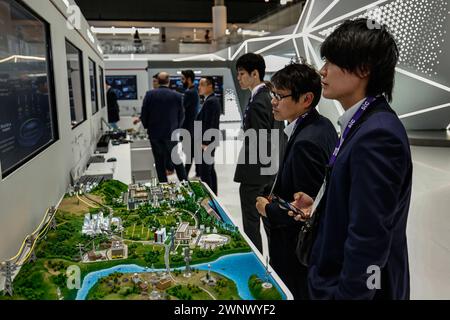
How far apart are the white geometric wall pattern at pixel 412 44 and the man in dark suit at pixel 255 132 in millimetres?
5844

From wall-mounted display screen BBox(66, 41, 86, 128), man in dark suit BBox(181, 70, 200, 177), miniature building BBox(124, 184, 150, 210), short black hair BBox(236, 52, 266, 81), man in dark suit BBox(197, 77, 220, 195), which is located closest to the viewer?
miniature building BBox(124, 184, 150, 210)

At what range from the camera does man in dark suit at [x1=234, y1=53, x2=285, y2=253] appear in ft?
9.60

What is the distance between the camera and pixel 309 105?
1871 mm

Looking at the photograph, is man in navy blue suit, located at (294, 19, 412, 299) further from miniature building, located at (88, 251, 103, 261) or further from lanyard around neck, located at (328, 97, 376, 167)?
miniature building, located at (88, 251, 103, 261)

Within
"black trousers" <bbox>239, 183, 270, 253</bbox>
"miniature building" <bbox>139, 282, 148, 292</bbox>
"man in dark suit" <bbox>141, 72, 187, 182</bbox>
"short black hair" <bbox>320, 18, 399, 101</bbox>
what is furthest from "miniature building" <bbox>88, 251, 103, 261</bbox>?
"man in dark suit" <bbox>141, 72, 187, 182</bbox>

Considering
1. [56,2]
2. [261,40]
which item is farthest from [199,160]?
[261,40]

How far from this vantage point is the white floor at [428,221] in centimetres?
285

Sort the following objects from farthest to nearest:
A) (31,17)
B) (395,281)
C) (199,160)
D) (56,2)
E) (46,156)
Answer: (199,160), (56,2), (46,156), (31,17), (395,281)

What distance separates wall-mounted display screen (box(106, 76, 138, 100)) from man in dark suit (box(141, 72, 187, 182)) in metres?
6.86

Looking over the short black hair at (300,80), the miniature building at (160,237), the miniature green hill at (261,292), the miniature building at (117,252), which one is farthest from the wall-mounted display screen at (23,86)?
the short black hair at (300,80)

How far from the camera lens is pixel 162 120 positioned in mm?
5559

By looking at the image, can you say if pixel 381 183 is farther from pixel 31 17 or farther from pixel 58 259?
pixel 31 17

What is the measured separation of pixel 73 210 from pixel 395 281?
1932mm

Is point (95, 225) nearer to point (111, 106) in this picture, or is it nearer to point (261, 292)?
point (261, 292)
